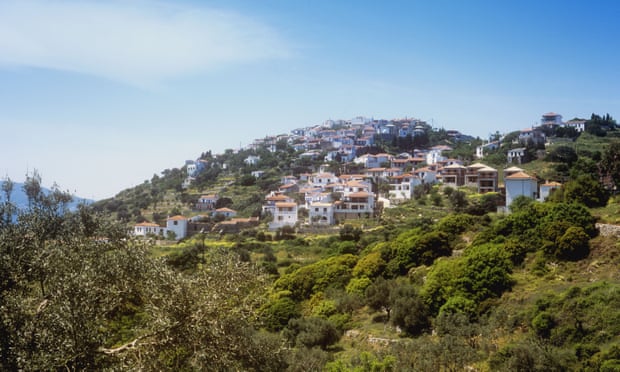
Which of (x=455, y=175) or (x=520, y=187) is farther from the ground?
(x=455, y=175)

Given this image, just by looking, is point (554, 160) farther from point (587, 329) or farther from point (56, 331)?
point (56, 331)

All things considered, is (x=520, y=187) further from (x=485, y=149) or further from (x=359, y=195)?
(x=485, y=149)

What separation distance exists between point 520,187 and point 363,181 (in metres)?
27.4

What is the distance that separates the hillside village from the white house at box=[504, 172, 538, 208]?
0.09m

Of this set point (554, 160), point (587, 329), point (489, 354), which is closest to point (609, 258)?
point (587, 329)

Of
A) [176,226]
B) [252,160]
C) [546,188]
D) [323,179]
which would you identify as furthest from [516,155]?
[252,160]

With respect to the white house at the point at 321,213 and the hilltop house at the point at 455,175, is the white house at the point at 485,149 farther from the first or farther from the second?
the white house at the point at 321,213

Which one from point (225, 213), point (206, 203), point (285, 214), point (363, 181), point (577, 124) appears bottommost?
point (225, 213)

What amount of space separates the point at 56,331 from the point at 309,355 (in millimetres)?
10901

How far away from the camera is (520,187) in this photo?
48906 millimetres

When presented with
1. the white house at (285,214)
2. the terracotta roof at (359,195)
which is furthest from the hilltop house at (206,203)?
the terracotta roof at (359,195)

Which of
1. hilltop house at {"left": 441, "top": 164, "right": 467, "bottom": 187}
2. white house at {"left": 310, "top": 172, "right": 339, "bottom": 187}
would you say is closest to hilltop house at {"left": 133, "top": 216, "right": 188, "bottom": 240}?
white house at {"left": 310, "top": 172, "right": 339, "bottom": 187}

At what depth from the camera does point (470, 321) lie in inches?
904

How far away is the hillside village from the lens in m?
60.3
